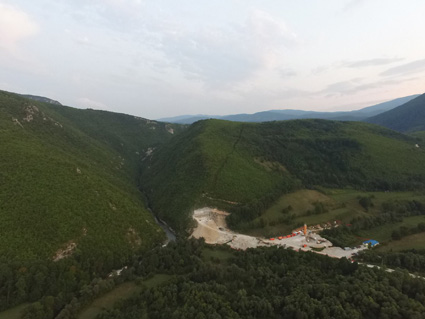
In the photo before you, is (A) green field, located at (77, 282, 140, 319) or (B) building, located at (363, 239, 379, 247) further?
(B) building, located at (363, 239, 379, 247)

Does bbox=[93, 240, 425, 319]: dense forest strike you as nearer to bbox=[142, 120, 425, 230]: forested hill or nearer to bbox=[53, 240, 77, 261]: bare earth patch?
bbox=[53, 240, 77, 261]: bare earth patch

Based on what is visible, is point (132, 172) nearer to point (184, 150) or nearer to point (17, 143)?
point (184, 150)

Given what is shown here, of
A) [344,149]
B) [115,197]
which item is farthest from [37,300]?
[344,149]

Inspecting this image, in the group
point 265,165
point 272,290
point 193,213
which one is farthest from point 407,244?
point 193,213

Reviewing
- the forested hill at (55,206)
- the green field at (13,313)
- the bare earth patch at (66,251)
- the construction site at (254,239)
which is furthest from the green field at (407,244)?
the green field at (13,313)

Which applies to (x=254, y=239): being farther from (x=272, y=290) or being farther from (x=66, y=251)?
(x=66, y=251)

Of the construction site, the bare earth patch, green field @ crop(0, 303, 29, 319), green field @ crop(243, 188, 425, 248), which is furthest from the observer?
green field @ crop(243, 188, 425, 248)

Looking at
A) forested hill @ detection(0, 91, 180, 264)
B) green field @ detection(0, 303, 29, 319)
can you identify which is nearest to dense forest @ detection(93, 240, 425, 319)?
forested hill @ detection(0, 91, 180, 264)

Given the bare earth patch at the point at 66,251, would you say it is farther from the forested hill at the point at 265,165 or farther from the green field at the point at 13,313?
the forested hill at the point at 265,165
